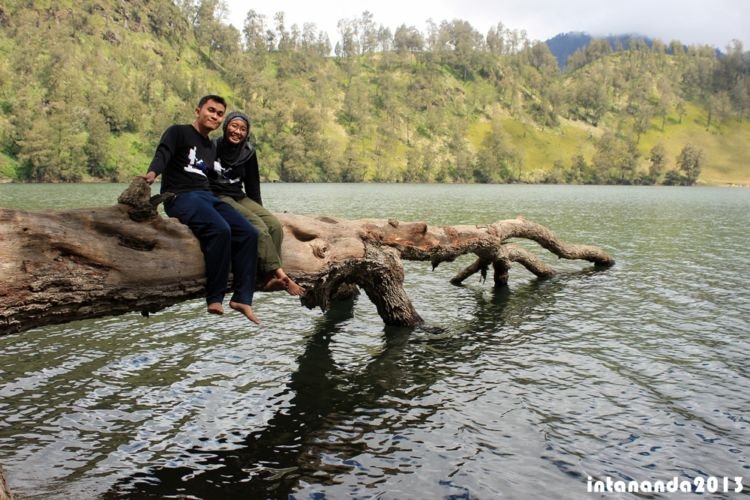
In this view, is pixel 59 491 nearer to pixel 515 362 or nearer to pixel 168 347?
pixel 168 347

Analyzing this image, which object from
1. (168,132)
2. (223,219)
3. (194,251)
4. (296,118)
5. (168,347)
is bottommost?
(168,347)

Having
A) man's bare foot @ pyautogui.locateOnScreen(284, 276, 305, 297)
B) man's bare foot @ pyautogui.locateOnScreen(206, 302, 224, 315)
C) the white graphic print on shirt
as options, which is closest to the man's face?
the white graphic print on shirt

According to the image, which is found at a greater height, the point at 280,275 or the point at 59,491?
the point at 280,275

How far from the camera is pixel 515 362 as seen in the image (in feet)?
40.9

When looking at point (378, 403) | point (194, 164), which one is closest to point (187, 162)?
point (194, 164)

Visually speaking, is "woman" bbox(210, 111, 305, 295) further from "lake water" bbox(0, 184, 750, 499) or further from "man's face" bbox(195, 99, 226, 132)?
"lake water" bbox(0, 184, 750, 499)

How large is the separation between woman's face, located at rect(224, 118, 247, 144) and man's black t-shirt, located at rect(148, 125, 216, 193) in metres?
0.41

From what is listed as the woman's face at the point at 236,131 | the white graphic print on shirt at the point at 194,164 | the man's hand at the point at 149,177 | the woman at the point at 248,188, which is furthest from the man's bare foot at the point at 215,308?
the woman's face at the point at 236,131

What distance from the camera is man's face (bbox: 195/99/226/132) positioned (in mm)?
9414

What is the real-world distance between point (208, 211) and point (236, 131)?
1.72 metres

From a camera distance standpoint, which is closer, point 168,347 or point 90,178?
point 168,347

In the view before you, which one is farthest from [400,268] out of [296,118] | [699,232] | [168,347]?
[296,118]

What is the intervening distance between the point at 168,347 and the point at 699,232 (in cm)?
4403

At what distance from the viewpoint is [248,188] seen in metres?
10.6
